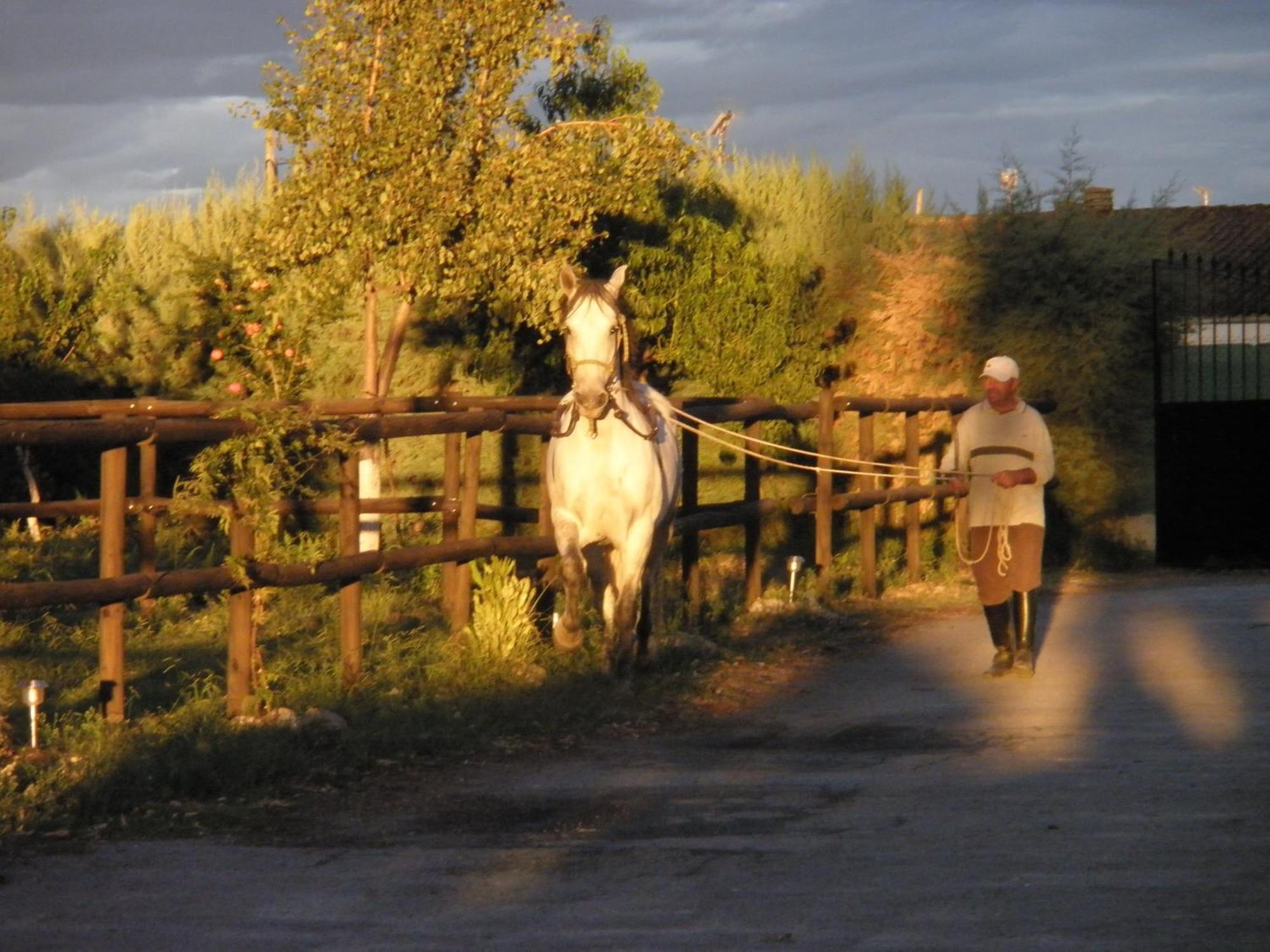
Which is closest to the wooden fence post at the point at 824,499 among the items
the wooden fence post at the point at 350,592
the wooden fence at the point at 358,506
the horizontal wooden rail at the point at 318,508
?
the wooden fence at the point at 358,506

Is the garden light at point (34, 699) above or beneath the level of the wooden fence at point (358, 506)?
beneath

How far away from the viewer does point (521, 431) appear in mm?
10453

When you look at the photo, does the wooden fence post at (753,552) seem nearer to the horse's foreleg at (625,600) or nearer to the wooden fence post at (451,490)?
the wooden fence post at (451,490)

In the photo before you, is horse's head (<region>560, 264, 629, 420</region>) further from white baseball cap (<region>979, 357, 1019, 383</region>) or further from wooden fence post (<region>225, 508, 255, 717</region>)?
white baseball cap (<region>979, 357, 1019, 383</region>)

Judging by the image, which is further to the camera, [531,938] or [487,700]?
[487,700]

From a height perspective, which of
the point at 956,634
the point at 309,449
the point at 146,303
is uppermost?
the point at 146,303

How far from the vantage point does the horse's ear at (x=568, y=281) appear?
28.8ft

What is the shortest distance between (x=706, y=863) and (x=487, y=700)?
3.21 meters

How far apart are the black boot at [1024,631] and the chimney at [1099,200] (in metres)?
8.93

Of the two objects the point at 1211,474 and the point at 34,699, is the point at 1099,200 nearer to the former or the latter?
the point at 1211,474

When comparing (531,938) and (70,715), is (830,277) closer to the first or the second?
(70,715)

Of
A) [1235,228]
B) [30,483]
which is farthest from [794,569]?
[1235,228]

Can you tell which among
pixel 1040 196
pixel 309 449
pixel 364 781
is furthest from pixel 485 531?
pixel 364 781

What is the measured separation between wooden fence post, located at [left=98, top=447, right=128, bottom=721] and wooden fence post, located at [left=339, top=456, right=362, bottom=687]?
1374 millimetres
